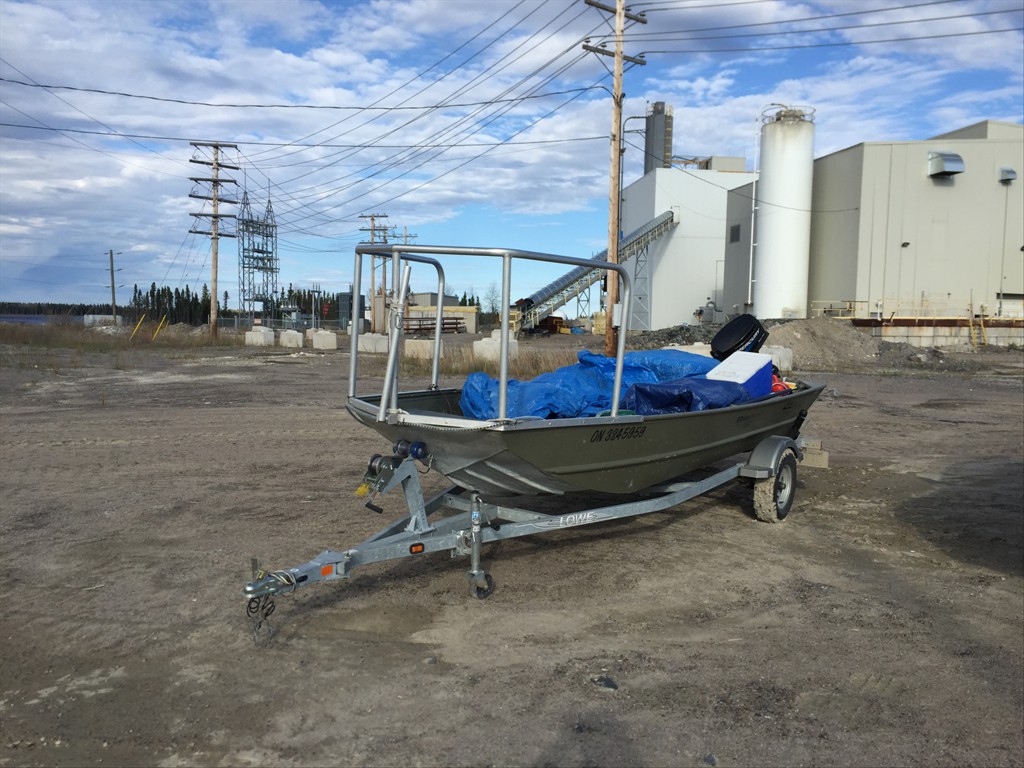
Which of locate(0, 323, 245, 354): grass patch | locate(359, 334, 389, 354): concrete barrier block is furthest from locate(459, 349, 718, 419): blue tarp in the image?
locate(0, 323, 245, 354): grass patch

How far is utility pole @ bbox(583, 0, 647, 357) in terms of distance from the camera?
2038 centimetres

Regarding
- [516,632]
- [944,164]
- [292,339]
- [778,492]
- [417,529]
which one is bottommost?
[516,632]

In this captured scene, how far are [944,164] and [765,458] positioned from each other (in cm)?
3457

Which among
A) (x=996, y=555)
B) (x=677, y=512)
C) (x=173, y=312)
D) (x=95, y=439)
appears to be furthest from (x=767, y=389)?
(x=173, y=312)

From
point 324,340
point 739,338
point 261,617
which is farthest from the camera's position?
point 324,340

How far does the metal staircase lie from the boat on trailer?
38617 mm

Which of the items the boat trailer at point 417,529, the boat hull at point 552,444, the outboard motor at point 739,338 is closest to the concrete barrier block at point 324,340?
the outboard motor at point 739,338

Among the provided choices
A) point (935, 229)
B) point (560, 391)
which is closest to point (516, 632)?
point (560, 391)

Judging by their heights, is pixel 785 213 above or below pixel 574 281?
above

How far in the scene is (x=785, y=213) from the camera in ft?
121

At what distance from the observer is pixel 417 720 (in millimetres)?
3189

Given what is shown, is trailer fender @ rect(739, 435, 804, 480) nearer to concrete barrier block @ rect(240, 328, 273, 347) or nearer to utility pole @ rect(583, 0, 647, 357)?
utility pole @ rect(583, 0, 647, 357)

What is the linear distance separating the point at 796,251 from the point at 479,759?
37.8m

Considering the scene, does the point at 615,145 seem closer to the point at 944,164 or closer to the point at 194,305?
the point at 944,164
